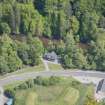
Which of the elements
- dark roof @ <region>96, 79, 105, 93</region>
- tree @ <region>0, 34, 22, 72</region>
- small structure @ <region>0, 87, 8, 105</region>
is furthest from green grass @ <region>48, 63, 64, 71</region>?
small structure @ <region>0, 87, 8, 105</region>

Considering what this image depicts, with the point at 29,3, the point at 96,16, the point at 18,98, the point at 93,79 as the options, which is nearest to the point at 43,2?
the point at 29,3

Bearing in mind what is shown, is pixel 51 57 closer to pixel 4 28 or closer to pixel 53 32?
pixel 53 32

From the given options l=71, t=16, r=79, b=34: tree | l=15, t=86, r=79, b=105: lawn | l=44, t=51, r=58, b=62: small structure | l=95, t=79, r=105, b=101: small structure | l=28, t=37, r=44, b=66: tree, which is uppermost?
l=71, t=16, r=79, b=34: tree

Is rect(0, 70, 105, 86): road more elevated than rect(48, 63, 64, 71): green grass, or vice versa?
rect(48, 63, 64, 71): green grass

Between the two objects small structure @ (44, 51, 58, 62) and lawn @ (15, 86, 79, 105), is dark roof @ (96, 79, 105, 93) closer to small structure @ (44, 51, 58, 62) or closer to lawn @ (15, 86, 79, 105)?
lawn @ (15, 86, 79, 105)

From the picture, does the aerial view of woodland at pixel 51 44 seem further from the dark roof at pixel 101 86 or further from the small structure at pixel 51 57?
the dark roof at pixel 101 86

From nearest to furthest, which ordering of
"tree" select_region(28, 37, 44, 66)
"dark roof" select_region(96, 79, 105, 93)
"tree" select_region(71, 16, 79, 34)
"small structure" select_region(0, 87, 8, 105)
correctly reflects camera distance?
"small structure" select_region(0, 87, 8, 105), "dark roof" select_region(96, 79, 105, 93), "tree" select_region(28, 37, 44, 66), "tree" select_region(71, 16, 79, 34)

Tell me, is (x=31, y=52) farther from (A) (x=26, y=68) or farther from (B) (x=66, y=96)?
(B) (x=66, y=96)

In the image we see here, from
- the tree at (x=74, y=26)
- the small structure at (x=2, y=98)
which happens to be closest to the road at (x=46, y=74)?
the small structure at (x=2, y=98)
